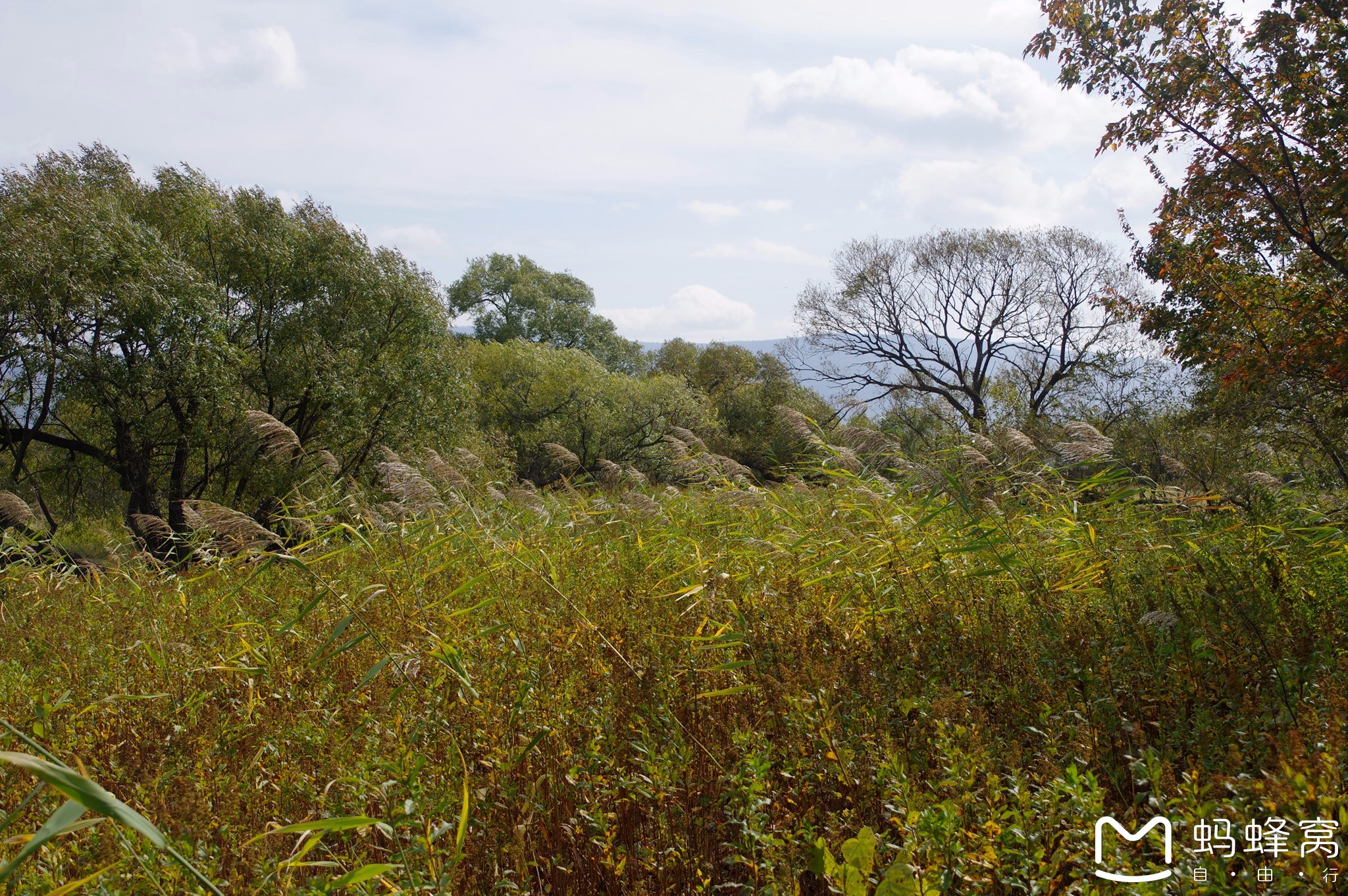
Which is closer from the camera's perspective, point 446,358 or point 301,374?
point 301,374

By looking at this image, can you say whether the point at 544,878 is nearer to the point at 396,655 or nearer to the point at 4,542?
the point at 396,655

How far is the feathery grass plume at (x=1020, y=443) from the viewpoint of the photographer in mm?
5021

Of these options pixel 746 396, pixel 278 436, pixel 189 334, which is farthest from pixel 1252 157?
pixel 746 396

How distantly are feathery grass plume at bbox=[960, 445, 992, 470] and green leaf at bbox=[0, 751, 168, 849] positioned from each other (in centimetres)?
447

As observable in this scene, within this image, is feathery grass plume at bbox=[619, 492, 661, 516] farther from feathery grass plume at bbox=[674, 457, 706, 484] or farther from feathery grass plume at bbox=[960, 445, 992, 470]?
feathery grass plume at bbox=[960, 445, 992, 470]

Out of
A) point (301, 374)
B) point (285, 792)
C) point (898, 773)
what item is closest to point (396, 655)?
point (285, 792)

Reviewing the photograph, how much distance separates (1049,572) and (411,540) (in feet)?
13.4

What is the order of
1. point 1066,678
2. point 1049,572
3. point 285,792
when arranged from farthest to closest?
1. point 1049,572
2. point 1066,678
3. point 285,792

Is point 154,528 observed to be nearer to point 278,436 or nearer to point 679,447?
point 278,436

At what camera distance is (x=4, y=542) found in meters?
7.11

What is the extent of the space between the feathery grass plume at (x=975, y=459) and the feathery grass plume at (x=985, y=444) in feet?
0.36

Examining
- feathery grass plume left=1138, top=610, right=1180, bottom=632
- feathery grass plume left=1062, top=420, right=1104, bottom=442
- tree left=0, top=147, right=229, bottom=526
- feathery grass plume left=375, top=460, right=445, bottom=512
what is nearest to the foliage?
tree left=0, top=147, right=229, bottom=526

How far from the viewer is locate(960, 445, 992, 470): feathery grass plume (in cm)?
486

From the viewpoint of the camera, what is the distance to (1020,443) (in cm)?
510
